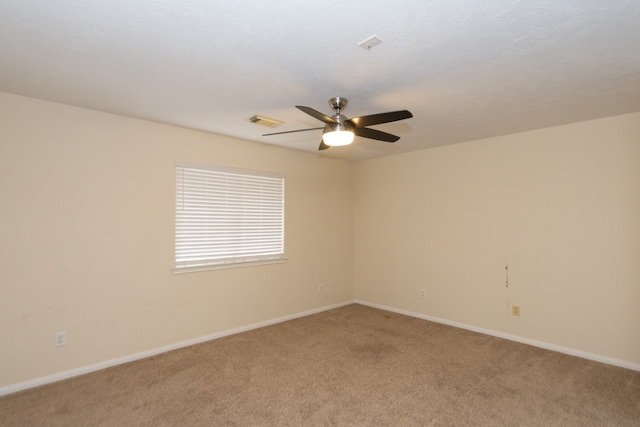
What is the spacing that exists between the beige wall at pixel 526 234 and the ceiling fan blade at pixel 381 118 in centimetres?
235

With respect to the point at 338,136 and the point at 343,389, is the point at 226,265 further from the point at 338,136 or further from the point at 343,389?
the point at 338,136

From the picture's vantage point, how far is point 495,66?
7.63 feet

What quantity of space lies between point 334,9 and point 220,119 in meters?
2.10

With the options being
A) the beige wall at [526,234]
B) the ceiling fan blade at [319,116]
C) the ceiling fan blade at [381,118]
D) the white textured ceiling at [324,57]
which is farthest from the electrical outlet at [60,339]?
the beige wall at [526,234]

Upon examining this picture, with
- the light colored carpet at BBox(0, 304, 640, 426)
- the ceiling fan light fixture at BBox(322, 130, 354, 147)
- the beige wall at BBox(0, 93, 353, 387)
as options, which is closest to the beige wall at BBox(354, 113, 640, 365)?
the light colored carpet at BBox(0, 304, 640, 426)

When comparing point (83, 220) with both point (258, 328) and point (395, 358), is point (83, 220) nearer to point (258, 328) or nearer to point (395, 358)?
point (258, 328)

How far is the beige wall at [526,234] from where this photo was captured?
3.34 meters

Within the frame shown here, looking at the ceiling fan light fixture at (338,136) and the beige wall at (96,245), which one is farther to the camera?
the beige wall at (96,245)

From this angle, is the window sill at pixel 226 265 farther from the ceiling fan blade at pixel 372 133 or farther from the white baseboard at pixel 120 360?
the ceiling fan blade at pixel 372 133

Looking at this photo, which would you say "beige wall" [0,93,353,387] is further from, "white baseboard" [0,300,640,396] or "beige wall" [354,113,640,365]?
"beige wall" [354,113,640,365]

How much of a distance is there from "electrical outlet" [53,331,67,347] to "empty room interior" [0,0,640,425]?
0.04 feet

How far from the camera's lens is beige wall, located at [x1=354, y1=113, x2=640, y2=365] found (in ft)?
11.0

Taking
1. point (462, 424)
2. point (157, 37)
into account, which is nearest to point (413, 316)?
point (462, 424)

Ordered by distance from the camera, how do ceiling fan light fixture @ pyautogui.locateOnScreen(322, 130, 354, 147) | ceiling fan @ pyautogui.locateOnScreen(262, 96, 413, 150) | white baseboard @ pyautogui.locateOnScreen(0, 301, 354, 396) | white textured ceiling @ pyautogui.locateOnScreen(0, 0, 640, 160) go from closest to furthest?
white textured ceiling @ pyautogui.locateOnScreen(0, 0, 640, 160), ceiling fan @ pyautogui.locateOnScreen(262, 96, 413, 150), ceiling fan light fixture @ pyautogui.locateOnScreen(322, 130, 354, 147), white baseboard @ pyautogui.locateOnScreen(0, 301, 354, 396)
